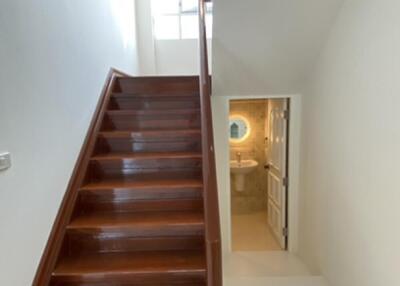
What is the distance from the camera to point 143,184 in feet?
8.76

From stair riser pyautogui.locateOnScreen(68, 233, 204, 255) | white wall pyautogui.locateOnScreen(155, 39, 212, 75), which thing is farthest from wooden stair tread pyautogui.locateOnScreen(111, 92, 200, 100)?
white wall pyautogui.locateOnScreen(155, 39, 212, 75)

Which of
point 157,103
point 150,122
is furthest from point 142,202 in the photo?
point 157,103

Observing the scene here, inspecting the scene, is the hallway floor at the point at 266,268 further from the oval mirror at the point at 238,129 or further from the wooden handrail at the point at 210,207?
the oval mirror at the point at 238,129

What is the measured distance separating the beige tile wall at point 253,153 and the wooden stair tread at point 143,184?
308cm

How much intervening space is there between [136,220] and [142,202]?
0.73ft

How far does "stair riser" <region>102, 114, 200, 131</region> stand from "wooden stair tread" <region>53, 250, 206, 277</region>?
4.31 feet

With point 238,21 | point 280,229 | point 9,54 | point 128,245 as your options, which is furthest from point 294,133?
point 9,54

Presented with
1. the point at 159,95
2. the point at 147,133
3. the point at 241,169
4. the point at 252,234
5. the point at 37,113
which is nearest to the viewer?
the point at 37,113

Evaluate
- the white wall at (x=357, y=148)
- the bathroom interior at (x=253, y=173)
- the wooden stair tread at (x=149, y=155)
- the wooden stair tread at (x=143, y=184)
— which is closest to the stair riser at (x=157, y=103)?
the wooden stair tread at (x=149, y=155)

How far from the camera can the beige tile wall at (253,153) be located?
5.70m

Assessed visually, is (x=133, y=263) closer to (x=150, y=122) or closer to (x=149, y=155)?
(x=149, y=155)

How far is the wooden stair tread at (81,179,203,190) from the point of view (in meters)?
2.61

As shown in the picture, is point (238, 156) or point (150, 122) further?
point (238, 156)

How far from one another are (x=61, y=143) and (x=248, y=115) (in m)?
3.80
